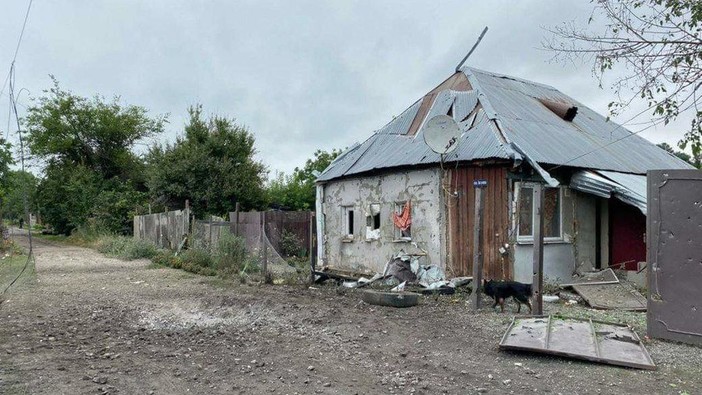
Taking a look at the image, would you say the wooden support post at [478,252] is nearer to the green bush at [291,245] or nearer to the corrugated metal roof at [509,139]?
the corrugated metal roof at [509,139]

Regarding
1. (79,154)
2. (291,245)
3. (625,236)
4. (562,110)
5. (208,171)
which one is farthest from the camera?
(79,154)

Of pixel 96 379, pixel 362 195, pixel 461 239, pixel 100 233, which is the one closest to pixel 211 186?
pixel 100 233

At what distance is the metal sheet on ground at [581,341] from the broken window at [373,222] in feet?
22.6

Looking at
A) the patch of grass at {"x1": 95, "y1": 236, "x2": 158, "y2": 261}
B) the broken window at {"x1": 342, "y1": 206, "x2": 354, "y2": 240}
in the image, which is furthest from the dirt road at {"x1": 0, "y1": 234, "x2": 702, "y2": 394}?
the patch of grass at {"x1": 95, "y1": 236, "x2": 158, "y2": 261}

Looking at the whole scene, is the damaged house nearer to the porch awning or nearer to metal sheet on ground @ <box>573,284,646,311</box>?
the porch awning

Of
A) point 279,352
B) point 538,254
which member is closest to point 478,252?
point 538,254

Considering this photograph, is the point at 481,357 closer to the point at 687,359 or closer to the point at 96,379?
the point at 687,359

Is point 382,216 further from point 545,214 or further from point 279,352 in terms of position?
point 279,352

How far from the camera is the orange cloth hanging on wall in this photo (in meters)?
12.1

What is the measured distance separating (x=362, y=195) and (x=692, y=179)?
8.50m

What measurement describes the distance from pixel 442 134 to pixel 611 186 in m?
3.64

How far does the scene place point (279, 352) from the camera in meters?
5.71

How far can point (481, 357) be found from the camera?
557cm

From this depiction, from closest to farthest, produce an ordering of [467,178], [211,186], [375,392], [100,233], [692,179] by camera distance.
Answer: [375,392], [692,179], [467,178], [211,186], [100,233]
